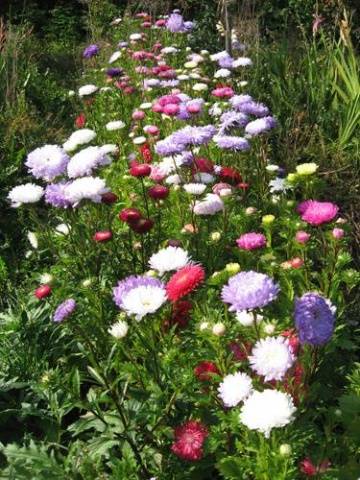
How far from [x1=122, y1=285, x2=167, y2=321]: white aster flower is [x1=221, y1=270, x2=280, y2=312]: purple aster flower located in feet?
0.58

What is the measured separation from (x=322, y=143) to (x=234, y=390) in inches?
99.7

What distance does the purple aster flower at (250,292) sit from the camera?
1.42m

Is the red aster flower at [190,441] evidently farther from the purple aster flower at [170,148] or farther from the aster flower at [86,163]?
the purple aster flower at [170,148]

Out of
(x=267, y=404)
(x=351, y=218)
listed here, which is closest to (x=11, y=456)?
(x=267, y=404)

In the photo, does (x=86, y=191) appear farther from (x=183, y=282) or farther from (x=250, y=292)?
(x=250, y=292)

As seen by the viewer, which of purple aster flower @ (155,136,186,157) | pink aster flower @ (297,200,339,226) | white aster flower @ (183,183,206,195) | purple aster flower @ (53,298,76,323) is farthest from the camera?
purple aster flower @ (155,136,186,157)

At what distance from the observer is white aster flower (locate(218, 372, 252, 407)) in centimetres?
139

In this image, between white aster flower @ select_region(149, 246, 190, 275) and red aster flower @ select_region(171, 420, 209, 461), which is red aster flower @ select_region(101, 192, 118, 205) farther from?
red aster flower @ select_region(171, 420, 209, 461)

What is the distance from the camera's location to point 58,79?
6.72m

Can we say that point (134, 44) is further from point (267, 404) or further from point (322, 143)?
point (267, 404)

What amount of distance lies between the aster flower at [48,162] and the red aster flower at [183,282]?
85 centimetres

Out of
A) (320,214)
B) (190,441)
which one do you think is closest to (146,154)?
(320,214)

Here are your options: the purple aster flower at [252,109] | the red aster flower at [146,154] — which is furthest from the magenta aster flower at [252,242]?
the red aster flower at [146,154]

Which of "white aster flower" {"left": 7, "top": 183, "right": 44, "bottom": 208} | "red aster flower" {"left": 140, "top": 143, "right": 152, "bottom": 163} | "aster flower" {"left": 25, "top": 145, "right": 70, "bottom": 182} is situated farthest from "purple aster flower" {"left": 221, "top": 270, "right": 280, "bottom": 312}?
"red aster flower" {"left": 140, "top": 143, "right": 152, "bottom": 163}
